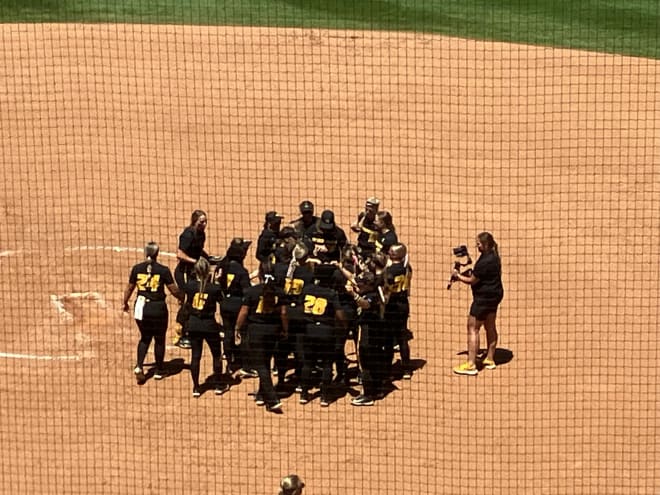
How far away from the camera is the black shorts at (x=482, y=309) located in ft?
57.8

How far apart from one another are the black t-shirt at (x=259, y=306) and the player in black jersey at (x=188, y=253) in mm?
1542

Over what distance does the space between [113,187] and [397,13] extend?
6974 millimetres

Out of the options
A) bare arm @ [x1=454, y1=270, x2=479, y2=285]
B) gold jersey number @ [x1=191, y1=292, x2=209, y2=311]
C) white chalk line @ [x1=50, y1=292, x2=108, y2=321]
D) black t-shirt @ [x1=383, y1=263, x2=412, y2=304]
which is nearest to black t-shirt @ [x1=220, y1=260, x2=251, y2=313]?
gold jersey number @ [x1=191, y1=292, x2=209, y2=311]

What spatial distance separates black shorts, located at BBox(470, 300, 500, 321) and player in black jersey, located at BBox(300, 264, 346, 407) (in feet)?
5.49

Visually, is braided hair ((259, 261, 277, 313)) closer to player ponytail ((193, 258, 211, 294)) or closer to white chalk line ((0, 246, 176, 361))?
player ponytail ((193, 258, 211, 294))

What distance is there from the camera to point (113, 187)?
22.3 meters

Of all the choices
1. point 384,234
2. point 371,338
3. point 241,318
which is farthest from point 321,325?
point 384,234

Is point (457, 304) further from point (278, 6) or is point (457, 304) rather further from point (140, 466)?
point (278, 6)

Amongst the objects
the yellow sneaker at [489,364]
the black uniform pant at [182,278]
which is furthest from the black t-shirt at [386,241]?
the black uniform pant at [182,278]

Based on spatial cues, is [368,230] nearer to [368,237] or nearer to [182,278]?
[368,237]

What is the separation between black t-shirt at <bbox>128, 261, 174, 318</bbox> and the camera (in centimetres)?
1720

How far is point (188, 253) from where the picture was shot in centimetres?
1839

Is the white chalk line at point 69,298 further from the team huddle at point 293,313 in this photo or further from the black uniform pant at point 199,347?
the black uniform pant at point 199,347

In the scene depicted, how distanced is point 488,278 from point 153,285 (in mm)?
3811
